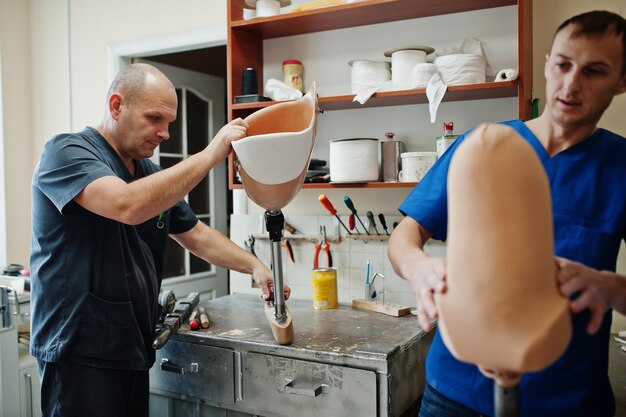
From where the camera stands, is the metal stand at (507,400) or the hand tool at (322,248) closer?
the metal stand at (507,400)

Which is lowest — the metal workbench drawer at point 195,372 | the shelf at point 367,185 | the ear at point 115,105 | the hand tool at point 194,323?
the metal workbench drawer at point 195,372

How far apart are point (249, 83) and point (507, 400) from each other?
1.89m

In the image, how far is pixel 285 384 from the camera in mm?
1663

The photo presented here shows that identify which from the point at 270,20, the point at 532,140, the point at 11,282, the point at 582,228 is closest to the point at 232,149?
the point at 532,140

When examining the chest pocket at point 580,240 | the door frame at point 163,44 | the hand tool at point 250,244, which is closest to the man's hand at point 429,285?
the chest pocket at point 580,240

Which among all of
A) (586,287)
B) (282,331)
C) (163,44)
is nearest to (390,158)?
(282,331)

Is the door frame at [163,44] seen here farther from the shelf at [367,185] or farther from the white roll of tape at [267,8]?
the shelf at [367,185]

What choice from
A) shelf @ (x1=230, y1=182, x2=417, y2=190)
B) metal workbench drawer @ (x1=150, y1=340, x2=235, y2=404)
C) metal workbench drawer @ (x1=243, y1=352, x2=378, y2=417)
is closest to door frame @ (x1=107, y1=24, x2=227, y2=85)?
shelf @ (x1=230, y1=182, x2=417, y2=190)

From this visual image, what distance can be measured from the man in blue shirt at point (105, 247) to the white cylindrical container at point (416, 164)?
0.87m

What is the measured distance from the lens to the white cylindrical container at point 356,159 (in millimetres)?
2096

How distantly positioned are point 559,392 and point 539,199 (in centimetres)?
49

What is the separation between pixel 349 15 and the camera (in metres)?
2.22

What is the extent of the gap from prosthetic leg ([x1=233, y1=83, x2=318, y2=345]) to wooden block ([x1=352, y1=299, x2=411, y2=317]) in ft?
2.14

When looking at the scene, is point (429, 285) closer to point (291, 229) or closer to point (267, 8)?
point (291, 229)
